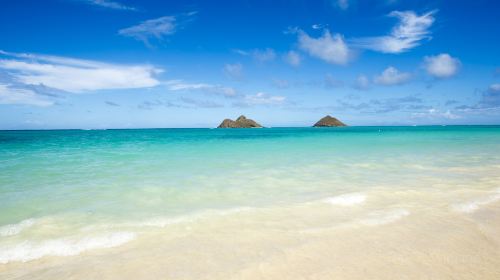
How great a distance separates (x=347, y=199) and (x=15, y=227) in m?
7.19

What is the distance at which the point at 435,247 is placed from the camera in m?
4.17

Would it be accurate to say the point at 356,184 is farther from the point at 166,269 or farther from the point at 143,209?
the point at 166,269

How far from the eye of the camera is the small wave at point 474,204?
19.7 ft

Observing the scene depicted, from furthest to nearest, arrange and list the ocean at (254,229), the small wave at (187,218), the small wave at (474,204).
A: 1. the small wave at (474,204)
2. the small wave at (187,218)
3. the ocean at (254,229)

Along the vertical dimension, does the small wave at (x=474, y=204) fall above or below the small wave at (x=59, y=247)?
above

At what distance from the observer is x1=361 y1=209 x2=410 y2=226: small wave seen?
5.31 m

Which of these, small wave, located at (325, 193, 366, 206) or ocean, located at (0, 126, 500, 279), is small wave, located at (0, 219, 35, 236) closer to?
ocean, located at (0, 126, 500, 279)

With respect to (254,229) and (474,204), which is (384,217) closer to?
(474,204)

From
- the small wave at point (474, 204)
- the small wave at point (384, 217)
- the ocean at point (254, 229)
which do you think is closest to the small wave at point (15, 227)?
the ocean at point (254, 229)

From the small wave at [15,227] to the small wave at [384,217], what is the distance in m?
6.48

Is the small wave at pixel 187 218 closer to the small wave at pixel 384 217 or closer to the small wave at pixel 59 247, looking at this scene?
the small wave at pixel 59 247

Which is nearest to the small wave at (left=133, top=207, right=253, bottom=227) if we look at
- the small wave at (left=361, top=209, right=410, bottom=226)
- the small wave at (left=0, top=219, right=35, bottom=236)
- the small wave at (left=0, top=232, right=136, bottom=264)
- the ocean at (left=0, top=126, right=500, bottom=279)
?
the ocean at (left=0, top=126, right=500, bottom=279)

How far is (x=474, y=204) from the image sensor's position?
6.38m

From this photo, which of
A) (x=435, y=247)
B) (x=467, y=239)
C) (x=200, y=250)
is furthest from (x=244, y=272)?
(x=467, y=239)
